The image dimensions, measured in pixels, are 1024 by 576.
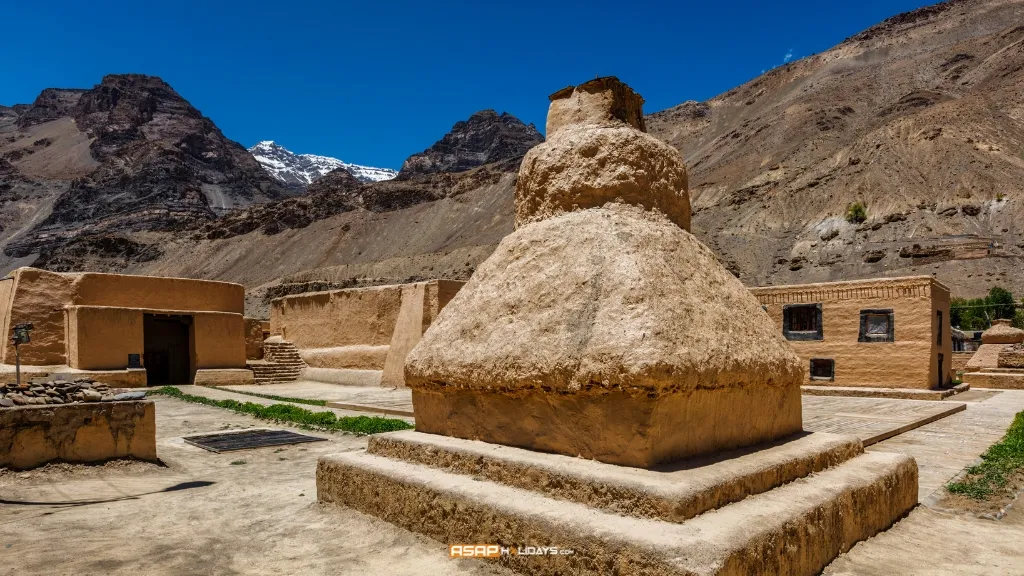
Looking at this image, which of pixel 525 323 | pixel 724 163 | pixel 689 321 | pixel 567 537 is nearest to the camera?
pixel 567 537

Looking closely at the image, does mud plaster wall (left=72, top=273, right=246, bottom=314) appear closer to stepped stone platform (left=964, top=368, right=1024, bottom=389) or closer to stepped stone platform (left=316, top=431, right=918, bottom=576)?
stepped stone platform (left=316, top=431, right=918, bottom=576)

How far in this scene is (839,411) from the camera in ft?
34.1

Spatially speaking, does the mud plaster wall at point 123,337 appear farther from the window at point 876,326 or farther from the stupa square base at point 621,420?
the window at point 876,326

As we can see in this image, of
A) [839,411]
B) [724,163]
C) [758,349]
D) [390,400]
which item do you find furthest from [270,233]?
[758,349]

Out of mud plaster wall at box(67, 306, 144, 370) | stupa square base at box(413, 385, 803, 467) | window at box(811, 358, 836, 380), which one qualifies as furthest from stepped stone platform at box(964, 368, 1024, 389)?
mud plaster wall at box(67, 306, 144, 370)

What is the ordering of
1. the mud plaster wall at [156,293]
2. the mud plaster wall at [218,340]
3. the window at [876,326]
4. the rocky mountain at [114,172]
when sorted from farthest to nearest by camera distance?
the rocky mountain at [114,172] < the mud plaster wall at [218,340] < the mud plaster wall at [156,293] < the window at [876,326]

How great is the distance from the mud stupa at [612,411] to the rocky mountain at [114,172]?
238 feet

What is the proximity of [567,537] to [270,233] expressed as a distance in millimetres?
69647

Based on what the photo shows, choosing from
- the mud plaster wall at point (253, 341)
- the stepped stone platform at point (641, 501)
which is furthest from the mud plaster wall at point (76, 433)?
the mud plaster wall at point (253, 341)

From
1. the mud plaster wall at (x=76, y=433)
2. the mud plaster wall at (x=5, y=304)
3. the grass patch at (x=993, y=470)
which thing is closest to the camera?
the grass patch at (x=993, y=470)

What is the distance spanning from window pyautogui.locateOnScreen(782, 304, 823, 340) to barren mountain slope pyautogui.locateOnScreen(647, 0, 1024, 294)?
22.3 m

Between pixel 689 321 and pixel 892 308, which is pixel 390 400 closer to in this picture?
pixel 689 321

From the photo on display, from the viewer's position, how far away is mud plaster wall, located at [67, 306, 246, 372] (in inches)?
549

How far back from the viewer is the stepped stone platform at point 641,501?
2.45 m
